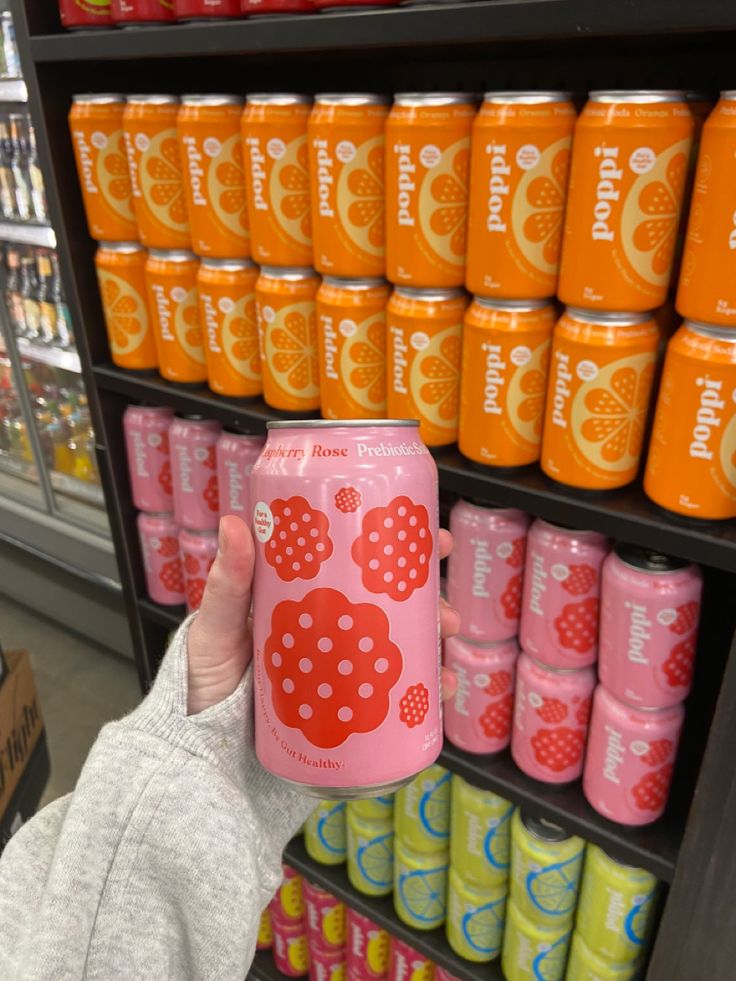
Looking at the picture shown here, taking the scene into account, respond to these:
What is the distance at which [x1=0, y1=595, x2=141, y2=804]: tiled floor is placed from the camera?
87.9 inches

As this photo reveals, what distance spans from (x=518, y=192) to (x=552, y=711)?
2.29 ft

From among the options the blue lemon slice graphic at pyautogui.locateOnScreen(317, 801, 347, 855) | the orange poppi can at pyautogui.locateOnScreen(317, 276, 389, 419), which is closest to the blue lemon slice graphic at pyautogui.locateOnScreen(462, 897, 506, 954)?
the blue lemon slice graphic at pyautogui.locateOnScreen(317, 801, 347, 855)

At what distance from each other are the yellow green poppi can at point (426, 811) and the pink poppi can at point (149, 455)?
2.29ft

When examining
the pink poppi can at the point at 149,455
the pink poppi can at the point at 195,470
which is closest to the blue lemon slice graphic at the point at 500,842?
the pink poppi can at the point at 195,470

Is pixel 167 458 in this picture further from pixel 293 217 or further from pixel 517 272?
pixel 517 272

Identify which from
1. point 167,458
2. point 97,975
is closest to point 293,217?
point 167,458

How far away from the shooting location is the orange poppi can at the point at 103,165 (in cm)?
123

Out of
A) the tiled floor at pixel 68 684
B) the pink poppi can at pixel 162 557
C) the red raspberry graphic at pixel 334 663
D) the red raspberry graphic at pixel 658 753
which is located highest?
the red raspberry graphic at pixel 334 663

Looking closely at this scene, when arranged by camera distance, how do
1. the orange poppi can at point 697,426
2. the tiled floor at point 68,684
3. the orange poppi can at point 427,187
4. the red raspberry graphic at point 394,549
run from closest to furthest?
the red raspberry graphic at point 394,549, the orange poppi can at point 697,426, the orange poppi can at point 427,187, the tiled floor at point 68,684

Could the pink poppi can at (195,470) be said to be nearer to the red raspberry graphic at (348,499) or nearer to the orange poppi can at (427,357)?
the orange poppi can at (427,357)

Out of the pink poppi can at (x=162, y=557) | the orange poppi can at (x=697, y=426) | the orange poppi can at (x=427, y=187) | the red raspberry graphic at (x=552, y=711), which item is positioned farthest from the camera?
the pink poppi can at (x=162, y=557)

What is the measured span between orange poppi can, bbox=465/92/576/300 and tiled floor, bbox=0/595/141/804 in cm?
184

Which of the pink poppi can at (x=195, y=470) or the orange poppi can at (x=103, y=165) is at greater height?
the orange poppi can at (x=103, y=165)

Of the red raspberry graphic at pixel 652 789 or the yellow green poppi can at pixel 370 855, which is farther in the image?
the yellow green poppi can at pixel 370 855
